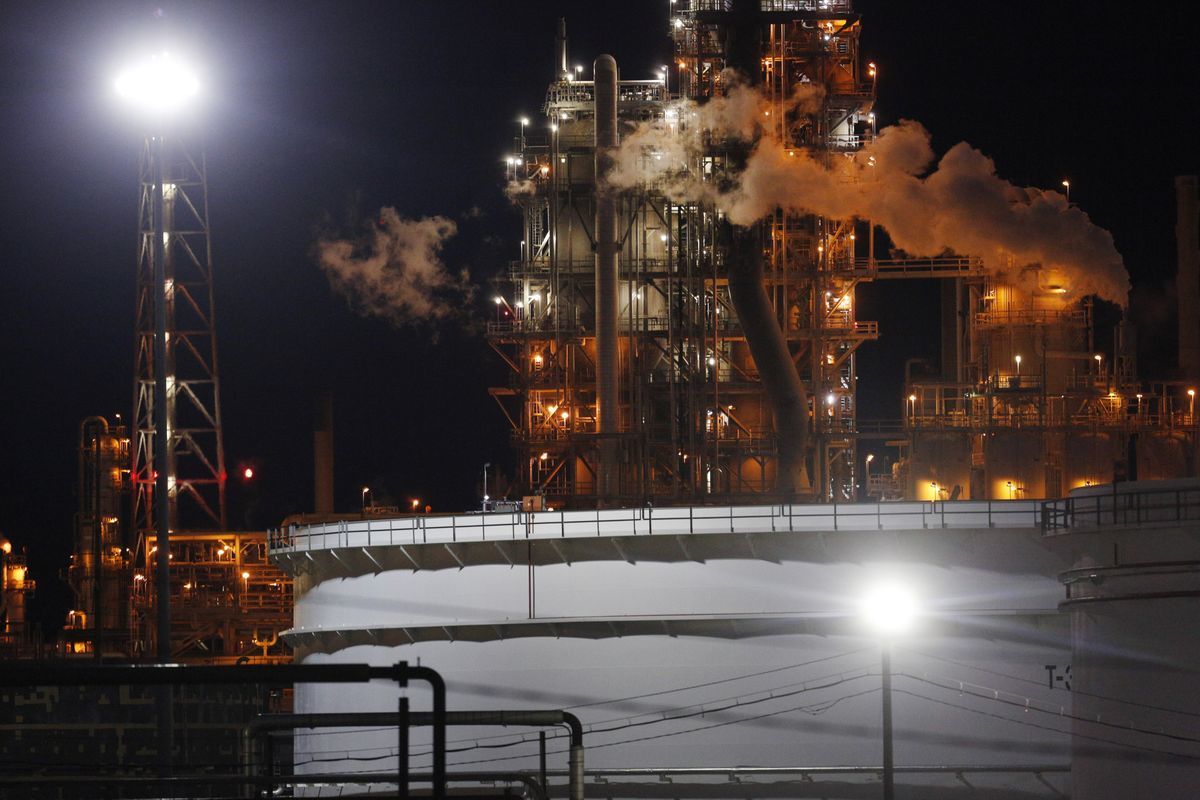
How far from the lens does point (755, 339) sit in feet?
149

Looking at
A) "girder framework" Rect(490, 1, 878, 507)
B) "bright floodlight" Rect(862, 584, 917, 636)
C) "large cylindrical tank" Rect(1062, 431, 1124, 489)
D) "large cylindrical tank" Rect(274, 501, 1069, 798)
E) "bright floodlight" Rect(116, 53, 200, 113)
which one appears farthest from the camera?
"girder framework" Rect(490, 1, 878, 507)

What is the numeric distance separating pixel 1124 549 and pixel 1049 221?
22820mm

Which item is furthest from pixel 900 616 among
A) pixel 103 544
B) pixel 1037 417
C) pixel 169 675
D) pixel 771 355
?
pixel 103 544

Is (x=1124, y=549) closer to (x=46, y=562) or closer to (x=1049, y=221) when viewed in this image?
(x=1049, y=221)

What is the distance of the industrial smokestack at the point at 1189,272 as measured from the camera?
56.3m

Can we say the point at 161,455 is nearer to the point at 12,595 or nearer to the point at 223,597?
the point at 223,597

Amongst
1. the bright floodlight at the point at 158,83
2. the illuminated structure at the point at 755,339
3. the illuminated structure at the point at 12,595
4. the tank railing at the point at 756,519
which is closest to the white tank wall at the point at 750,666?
the tank railing at the point at 756,519

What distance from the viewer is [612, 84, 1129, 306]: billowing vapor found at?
149 ft

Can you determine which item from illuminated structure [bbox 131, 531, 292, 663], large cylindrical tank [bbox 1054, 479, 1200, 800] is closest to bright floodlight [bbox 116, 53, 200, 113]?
large cylindrical tank [bbox 1054, 479, 1200, 800]

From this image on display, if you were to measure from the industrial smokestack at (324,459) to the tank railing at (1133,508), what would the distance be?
38894 mm

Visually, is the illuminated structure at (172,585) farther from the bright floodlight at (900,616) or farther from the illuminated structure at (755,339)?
the bright floodlight at (900,616)

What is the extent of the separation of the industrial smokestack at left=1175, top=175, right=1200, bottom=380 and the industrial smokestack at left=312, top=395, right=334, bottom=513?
3390 cm

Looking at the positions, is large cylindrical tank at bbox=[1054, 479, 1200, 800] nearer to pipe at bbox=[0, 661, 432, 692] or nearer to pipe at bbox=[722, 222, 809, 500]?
pipe at bbox=[0, 661, 432, 692]

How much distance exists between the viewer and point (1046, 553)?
31.6 m
